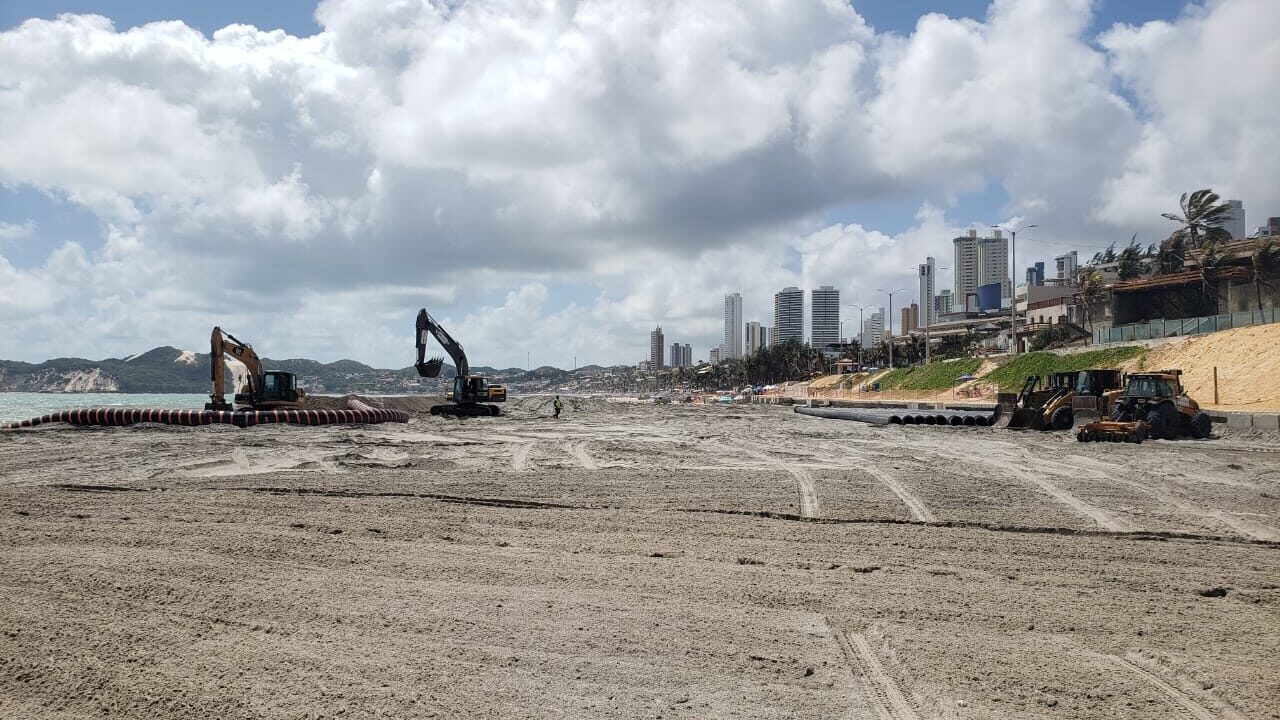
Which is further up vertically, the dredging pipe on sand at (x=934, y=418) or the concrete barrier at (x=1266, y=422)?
the concrete barrier at (x=1266, y=422)

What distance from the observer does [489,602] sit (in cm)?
629

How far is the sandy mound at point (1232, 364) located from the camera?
32.4 metres

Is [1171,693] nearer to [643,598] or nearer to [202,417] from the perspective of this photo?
[643,598]

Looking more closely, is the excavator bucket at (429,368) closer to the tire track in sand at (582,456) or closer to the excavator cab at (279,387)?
the excavator cab at (279,387)

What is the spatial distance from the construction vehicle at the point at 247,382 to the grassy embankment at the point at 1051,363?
41437 millimetres

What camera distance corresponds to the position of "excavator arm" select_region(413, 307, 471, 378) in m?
39.8

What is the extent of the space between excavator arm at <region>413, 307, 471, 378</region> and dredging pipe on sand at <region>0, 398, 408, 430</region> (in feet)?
16.6

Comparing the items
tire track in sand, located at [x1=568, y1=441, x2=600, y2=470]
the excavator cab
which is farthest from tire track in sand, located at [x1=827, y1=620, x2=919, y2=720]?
the excavator cab

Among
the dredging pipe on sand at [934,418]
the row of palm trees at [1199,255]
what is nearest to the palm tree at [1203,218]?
the row of palm trees at [1199,255]

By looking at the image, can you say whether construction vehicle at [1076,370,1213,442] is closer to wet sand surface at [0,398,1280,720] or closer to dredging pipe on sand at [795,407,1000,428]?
dredging pipe on sand at [795,407,1000,428]

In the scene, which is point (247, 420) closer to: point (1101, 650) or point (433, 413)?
point (433, 413)

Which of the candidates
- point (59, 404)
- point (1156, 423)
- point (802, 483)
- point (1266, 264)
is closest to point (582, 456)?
point (802, 483)

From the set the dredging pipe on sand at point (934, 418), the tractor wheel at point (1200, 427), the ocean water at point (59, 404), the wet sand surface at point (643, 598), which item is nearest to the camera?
the wet sand surface at point (643, 598)

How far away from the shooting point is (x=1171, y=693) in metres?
4.71
